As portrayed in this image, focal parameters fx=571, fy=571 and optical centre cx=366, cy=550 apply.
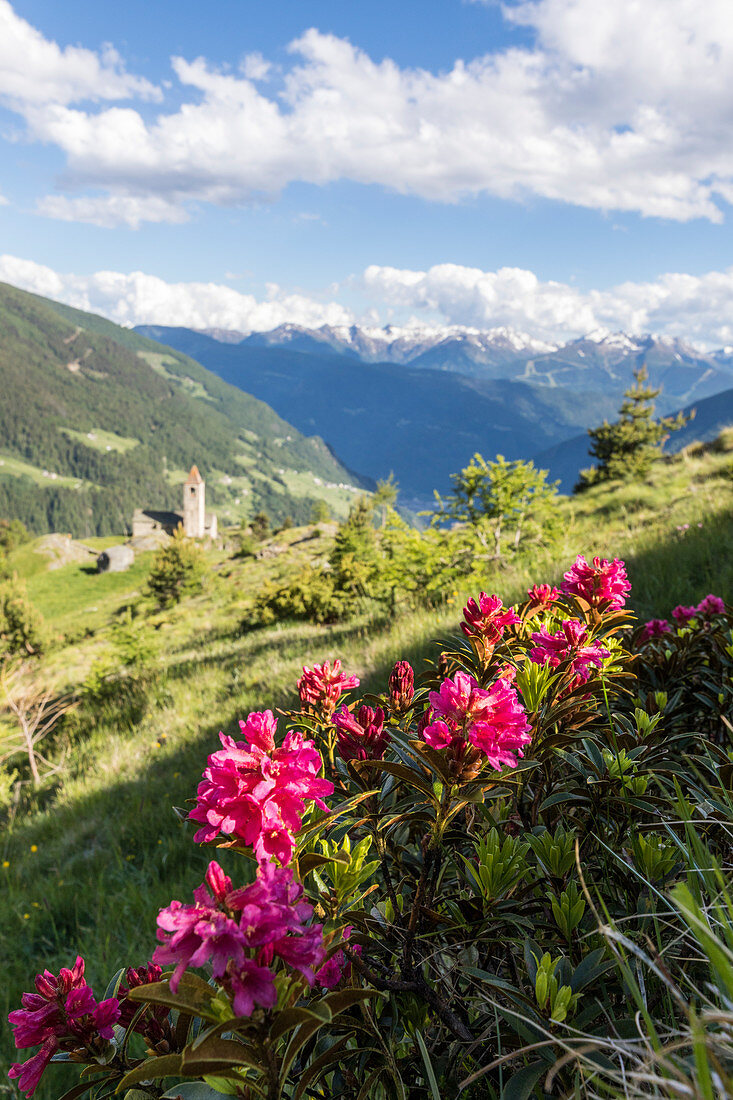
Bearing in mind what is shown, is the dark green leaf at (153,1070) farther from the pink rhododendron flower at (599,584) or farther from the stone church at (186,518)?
the stone church at (186,518)

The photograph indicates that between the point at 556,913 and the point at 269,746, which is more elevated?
the point at 269,746

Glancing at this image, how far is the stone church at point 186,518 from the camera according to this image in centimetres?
9612

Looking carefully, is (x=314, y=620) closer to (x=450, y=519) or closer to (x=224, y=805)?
(x=450, y=519)

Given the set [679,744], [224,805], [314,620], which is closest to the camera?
[224,805]

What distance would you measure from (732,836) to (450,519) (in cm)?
697

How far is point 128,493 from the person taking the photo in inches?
7032

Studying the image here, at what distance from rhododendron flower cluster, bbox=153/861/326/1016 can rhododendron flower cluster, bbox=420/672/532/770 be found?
14.5 inches

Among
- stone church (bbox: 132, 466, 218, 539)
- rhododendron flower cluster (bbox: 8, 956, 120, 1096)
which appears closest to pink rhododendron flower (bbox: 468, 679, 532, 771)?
rhododendron flower cluster (bbox: 8, 956, 120, 1096)

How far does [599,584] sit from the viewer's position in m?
1.58

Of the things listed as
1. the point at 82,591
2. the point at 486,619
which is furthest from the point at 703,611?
the point at 82,591

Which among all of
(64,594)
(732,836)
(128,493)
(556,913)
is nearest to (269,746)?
(556,913)

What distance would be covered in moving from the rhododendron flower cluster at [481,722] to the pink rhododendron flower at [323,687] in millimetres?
521

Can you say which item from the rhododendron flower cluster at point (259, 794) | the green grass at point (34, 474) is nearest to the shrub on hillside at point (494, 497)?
the rhododendron flower cluster at point (259, 794)

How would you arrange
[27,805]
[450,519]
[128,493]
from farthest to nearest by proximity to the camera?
[128,493] → [450,519] → [27,805]
